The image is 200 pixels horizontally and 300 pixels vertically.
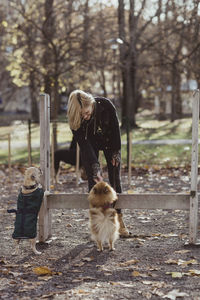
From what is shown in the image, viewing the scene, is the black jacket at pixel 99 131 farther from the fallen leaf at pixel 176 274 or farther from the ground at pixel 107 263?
the fallen leaf at pixel 176 274

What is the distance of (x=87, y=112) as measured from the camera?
5.20 metres

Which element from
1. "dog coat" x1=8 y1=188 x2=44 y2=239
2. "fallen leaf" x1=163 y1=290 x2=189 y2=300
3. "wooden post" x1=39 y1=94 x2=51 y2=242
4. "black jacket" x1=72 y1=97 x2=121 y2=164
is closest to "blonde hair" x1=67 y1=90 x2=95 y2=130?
"black jacket" x1=72 y1=97 x2=121 y2=164

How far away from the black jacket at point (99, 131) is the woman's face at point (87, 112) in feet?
0.37

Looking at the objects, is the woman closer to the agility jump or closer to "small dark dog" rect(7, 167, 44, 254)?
the agility jump

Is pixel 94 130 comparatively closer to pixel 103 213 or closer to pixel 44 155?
pixel 44 155

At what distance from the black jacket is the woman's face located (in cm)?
11

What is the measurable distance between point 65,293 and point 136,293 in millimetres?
600

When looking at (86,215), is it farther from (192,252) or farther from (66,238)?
(192,252)

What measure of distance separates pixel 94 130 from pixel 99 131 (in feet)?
0.23

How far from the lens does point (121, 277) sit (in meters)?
4.23

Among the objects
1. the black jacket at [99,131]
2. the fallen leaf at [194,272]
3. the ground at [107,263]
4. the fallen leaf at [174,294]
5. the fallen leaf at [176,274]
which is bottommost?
the ground at [107,263]

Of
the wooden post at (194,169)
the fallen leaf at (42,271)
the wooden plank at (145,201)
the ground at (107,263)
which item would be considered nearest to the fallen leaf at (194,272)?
the ground at (107,263)

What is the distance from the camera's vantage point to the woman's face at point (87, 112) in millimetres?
5165

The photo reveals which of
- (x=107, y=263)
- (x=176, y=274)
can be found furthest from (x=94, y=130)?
(x=176, y=274)
